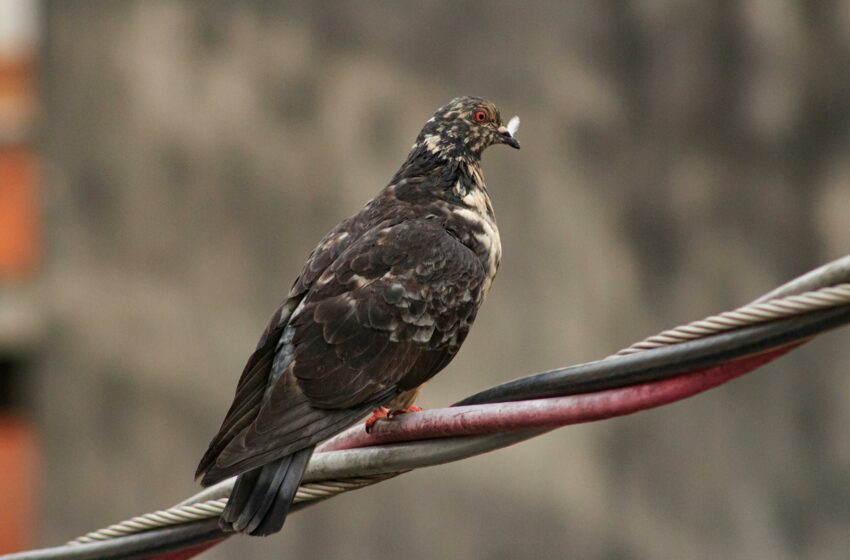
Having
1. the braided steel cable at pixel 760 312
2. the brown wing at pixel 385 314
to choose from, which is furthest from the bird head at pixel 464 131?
the braided steel cable at pixel 760 312

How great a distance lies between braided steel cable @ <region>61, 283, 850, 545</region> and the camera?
305 cm

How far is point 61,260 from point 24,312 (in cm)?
182

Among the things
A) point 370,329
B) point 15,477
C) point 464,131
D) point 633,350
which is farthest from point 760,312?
point 15,477

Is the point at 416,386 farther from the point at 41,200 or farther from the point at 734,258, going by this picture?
the point at 41,200

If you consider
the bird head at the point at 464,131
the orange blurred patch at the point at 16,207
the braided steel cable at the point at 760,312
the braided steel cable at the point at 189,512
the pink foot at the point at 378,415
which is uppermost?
the orange blurred patch at the point at 16,207

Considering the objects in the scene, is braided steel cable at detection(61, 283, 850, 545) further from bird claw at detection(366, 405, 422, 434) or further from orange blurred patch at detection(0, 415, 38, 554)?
orange blurred patch at detection(0, 415, 38, 554)

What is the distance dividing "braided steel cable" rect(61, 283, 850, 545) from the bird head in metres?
1.58

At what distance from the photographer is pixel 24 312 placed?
552 inches

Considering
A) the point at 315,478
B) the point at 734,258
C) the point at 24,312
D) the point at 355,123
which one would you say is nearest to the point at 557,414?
the point at 315,478

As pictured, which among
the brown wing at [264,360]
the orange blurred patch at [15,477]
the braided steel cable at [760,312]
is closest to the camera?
the braided steel cable at [760,312]

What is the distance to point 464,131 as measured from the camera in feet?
18.7

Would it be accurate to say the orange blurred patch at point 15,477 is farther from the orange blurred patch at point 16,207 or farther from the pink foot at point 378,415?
the pink foot at point 378,415

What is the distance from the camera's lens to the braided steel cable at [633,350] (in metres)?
3.05

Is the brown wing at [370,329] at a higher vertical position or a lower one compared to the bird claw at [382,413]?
higher
